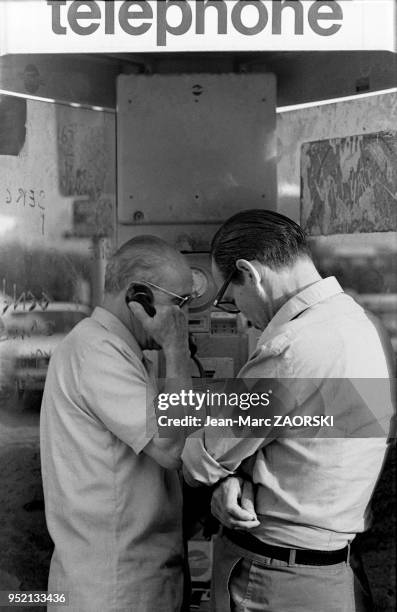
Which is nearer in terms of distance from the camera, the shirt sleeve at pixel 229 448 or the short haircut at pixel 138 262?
the shirt sleeve at pixel 229 448

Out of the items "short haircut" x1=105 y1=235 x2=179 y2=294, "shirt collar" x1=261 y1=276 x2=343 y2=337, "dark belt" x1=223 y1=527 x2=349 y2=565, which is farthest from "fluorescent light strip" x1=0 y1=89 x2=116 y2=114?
"dark belt" x1=223 y1=527 x2=349 y2=565

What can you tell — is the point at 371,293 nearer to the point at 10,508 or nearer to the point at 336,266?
the point at 336,266

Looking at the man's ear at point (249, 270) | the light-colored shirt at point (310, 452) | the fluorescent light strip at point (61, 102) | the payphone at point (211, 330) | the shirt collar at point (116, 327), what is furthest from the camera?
the fluorescent light strip at point (61, 102)

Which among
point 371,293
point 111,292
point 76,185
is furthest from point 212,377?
point 76,185

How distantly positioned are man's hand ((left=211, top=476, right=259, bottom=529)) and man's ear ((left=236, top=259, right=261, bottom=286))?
1.49 ft

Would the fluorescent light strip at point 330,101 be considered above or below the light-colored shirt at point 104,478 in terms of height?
above

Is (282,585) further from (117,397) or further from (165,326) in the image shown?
(165,326)

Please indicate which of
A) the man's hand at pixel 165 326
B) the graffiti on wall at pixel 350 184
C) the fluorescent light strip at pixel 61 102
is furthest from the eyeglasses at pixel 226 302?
the fluorescent light strip at pixel 61 102

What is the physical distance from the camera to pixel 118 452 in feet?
Result: 6.89

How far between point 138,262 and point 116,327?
0.18m

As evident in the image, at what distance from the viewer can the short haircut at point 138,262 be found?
2.20 metres

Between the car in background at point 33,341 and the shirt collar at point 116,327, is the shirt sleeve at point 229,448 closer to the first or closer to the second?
the shirt collar at point 116,327

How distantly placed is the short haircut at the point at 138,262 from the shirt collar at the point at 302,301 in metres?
0.40

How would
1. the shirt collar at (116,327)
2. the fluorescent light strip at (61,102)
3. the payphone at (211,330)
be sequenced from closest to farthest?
1. the shirt collar at (116,327)
2. the payphone at (211,330)
3. the fluorescent light strip at (61,102)
